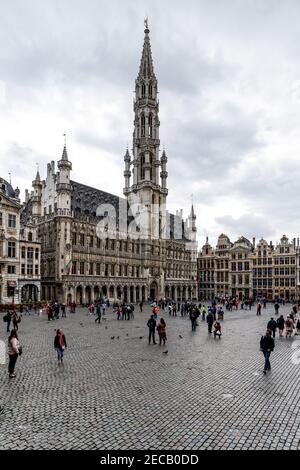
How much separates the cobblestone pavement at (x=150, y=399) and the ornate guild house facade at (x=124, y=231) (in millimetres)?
45319

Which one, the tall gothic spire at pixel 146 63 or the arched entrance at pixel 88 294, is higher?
the tall gothic spire at pixel 146 63

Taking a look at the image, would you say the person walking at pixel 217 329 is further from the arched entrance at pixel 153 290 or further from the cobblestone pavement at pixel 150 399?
the arched entrance at pixel 153 290

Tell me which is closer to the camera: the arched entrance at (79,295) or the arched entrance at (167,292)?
the arched entrance at (79,295)

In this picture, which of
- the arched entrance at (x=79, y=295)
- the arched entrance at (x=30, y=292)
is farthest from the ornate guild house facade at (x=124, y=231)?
the arched entrance at (x=30, y=292)

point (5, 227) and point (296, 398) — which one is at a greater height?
point (5, 227)

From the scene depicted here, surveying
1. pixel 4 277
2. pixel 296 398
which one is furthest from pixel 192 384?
pixel 4 277

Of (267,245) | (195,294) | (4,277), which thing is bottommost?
(195,294)

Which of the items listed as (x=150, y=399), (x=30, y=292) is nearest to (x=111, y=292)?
(x=30, y=292)

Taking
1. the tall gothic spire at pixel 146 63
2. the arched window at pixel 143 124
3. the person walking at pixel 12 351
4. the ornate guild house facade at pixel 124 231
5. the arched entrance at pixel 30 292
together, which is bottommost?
the arched entrance at pixel 30 292

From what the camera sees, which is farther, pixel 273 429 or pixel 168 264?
pixel 168 264

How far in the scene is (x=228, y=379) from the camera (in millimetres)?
13742

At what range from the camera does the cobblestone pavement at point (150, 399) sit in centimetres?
852

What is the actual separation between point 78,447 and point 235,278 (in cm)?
9292

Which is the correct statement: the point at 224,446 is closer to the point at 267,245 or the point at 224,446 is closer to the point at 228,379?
the point at 228,379
